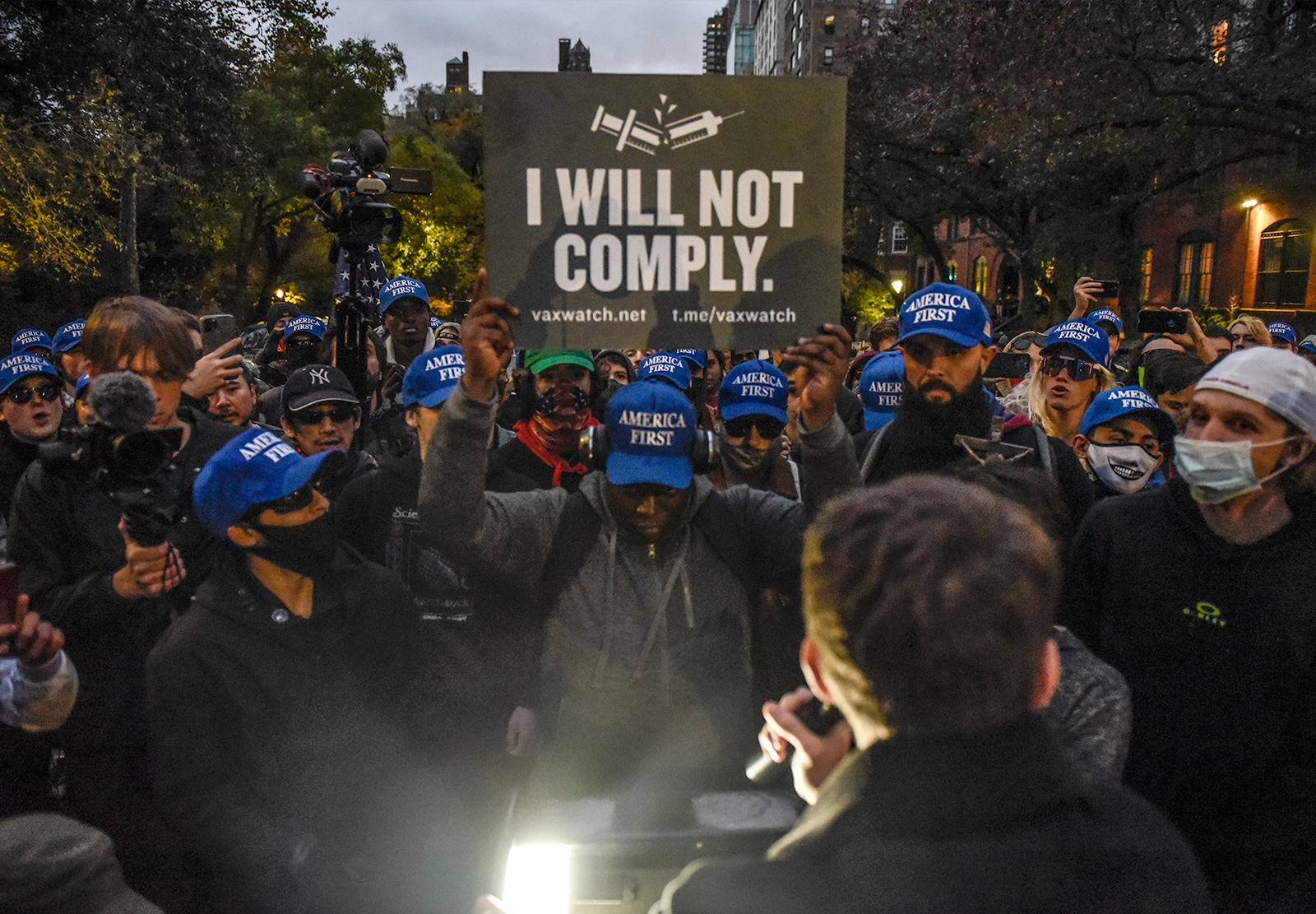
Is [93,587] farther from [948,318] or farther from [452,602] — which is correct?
[948,318]

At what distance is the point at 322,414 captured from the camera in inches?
151

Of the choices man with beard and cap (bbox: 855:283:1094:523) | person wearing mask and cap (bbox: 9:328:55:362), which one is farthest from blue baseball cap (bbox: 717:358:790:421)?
person wearing mask and cap (bbox: 9:328:55:362)

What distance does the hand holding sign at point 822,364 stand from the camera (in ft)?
8.19

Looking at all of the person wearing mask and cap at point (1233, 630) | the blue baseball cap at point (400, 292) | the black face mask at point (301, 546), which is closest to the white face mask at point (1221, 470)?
the person wearing mask and cap at point (1233, 630)

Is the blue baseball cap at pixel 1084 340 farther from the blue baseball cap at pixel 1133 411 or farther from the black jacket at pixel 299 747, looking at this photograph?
the black jacket at pixel 299 747

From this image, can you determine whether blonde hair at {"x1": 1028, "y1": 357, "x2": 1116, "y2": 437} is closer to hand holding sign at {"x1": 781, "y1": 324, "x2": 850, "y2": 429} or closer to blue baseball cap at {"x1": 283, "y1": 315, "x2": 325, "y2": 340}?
hand holding sign at {"x1": 781, "y1": 324, "x2": 850, "y2": 429}

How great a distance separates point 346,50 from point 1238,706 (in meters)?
41.5

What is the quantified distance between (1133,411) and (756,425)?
1.49m

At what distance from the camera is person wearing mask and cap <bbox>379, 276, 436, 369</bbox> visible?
6031 millimetres

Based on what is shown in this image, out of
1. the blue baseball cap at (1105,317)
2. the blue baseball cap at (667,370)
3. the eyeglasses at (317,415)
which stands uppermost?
the blue baseball cap at (1105,317)

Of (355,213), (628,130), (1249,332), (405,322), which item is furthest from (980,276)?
(628,130)

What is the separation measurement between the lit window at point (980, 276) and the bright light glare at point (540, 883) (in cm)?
5023

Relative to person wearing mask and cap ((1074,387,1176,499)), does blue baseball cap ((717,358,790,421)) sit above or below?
above

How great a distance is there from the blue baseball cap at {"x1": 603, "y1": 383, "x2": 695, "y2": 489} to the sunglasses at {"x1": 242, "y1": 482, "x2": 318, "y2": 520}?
0.82m
